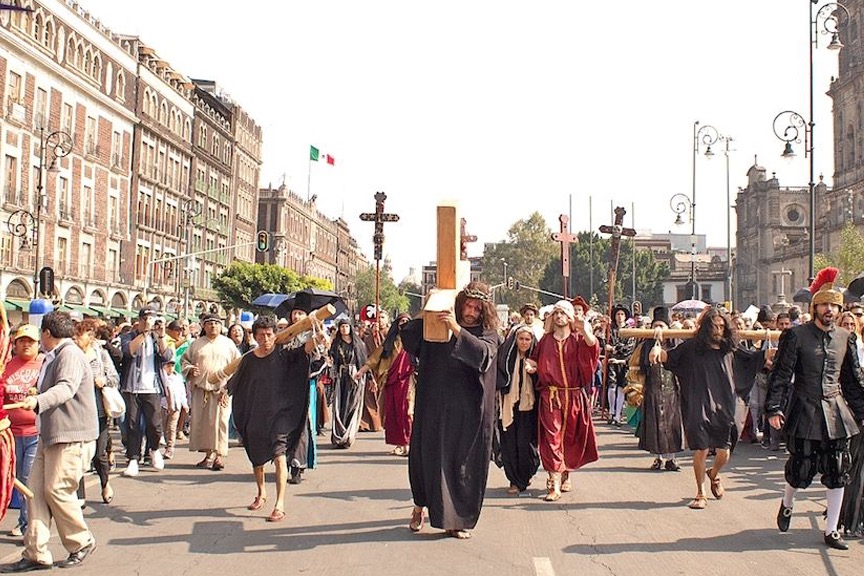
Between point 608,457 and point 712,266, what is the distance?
111m

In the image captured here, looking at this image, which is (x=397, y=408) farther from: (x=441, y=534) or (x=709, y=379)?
(x=441, y=534)

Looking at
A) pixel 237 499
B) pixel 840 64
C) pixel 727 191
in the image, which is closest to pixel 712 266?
pixel 840 64

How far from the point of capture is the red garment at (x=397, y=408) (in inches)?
537

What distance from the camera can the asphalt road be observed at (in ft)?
22.7

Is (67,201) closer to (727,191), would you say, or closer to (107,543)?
(727,191)

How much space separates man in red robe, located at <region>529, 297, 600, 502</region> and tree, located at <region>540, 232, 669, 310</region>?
8233 cm

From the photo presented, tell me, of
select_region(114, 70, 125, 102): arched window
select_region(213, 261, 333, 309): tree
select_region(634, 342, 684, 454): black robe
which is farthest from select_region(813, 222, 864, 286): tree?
select_region(634, 342, 684, 454): black robe

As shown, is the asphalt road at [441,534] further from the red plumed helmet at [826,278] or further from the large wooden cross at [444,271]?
the red plumed helmet at [826,278]

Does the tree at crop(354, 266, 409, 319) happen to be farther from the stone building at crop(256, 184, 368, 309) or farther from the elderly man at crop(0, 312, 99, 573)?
the elderly man at crop(0, 312, 99, 573)

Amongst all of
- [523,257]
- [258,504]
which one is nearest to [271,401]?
[258,504]

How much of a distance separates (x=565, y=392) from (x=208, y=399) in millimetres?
4724

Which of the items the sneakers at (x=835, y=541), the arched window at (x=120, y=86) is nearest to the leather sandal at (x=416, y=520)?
the sneakers at (x=835, y=541)

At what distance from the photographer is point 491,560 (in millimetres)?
7047

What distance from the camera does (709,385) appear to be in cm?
955
